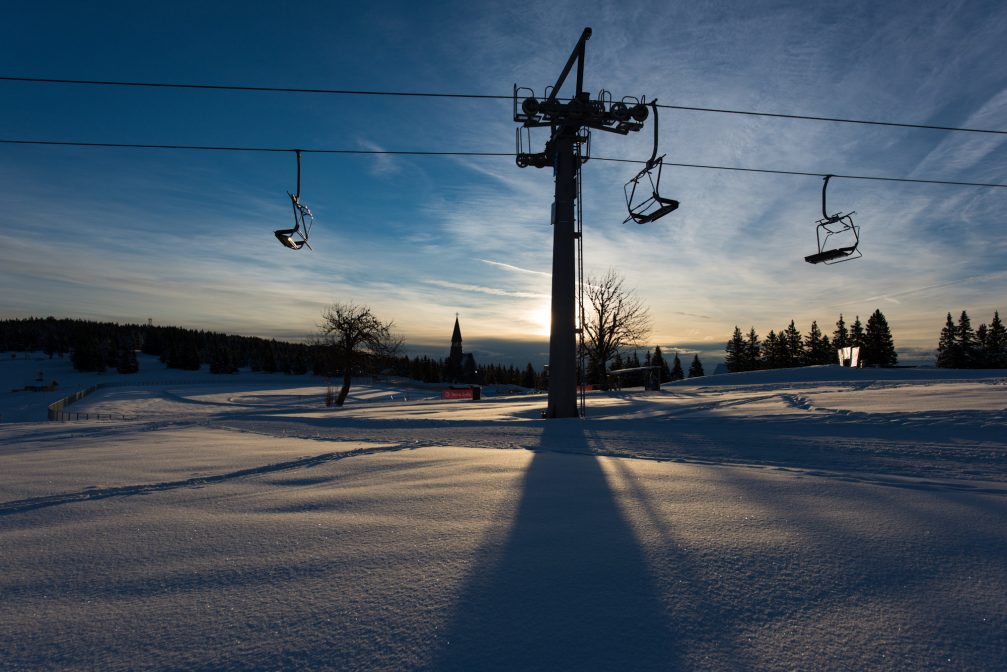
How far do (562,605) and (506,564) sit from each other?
49 centimetres

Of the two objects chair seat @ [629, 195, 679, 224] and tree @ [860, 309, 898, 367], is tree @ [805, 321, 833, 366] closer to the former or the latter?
tree @ [860, 309, 898, 367]

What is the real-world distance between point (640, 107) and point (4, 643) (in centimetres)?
1358

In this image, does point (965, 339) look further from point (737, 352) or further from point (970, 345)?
point (737, 352)

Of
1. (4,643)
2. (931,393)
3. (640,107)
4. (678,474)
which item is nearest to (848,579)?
(678,474)

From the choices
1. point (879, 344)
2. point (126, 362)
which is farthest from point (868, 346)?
point (126, 362)

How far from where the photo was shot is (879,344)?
6153 centimetres

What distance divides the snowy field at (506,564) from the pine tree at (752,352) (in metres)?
75.0

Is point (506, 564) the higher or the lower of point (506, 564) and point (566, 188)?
the lower

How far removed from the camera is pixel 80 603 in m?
2.13

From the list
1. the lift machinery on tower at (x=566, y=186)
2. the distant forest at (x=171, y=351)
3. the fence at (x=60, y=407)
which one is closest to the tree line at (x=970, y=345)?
the distant forest at (x=171, y=351)

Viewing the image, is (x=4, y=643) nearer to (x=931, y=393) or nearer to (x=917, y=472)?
(x=917, y=472)

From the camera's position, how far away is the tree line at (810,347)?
6159cm

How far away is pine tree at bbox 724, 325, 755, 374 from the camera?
243 ft

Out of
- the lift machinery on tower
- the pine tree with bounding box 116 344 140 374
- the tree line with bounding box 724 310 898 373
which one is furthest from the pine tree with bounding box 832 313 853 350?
the pine tree with bounding box 116 344 140 374
